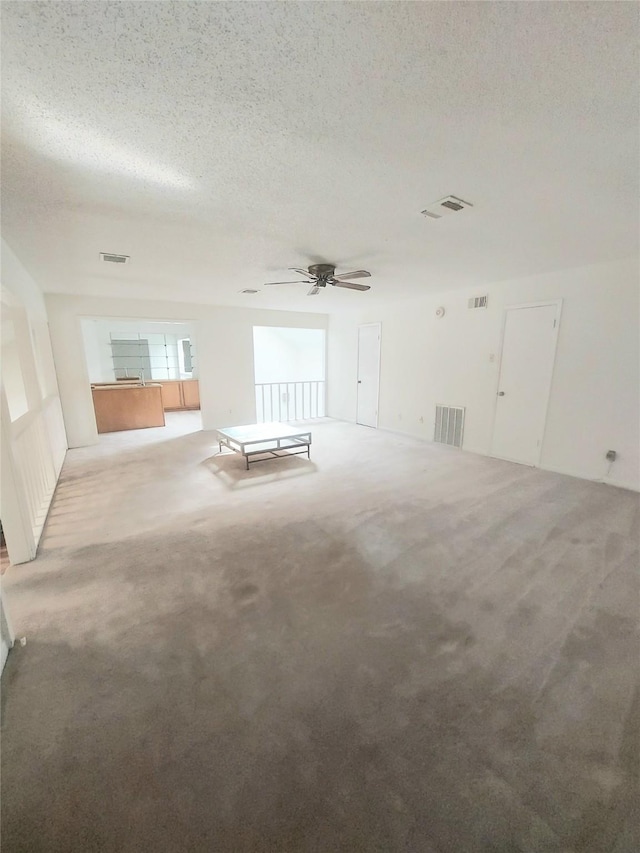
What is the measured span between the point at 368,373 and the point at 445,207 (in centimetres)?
438

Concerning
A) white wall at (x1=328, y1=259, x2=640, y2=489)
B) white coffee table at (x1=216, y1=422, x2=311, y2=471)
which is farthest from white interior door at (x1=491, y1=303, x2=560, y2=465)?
white coffee table at (x1=216, y1=422, x2=311, y2=471)

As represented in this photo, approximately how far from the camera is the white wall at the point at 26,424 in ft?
7.27

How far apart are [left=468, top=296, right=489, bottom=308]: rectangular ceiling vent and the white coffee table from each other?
2.99 meters

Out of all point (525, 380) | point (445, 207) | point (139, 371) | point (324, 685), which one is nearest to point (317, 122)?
point (445, 207)

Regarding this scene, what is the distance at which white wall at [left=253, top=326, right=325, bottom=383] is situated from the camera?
29.8 feet

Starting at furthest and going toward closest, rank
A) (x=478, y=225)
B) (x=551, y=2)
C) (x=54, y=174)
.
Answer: (x=478, y=225)
(x=54, y=174)
(x=551, y=2)

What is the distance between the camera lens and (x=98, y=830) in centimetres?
99

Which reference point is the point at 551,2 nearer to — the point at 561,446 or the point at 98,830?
the point at 98,830

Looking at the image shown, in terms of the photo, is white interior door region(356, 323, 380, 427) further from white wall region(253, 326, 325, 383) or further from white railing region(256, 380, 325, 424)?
white wall region(253, 326, 325, 383)

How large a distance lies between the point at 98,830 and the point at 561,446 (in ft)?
15.7

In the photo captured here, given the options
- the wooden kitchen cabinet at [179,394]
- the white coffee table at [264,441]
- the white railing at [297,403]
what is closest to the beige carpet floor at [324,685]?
the white coffee table at [264,441]

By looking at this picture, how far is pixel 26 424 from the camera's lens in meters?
2.88

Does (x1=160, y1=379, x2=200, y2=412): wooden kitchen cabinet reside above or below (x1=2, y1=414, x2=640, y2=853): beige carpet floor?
above

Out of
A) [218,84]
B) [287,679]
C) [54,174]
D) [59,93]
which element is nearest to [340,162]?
[218,84]
